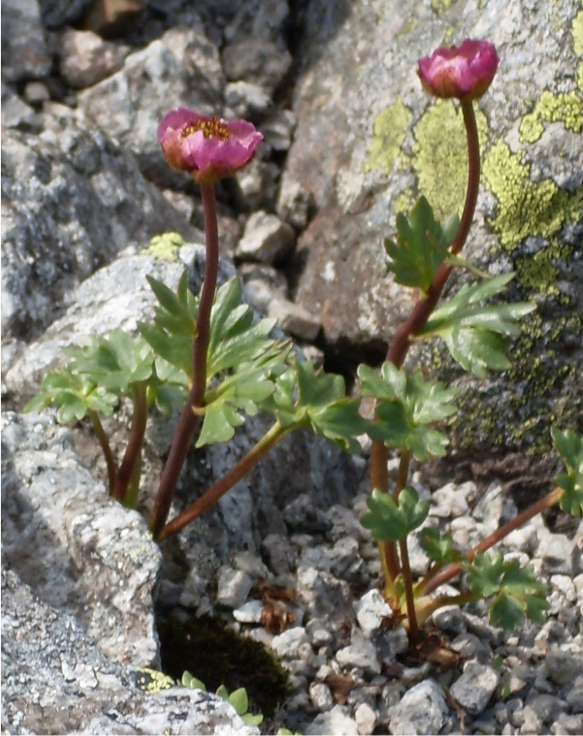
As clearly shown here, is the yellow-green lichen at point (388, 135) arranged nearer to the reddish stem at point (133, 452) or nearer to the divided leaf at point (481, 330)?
the divided leaf at point (481, 330)

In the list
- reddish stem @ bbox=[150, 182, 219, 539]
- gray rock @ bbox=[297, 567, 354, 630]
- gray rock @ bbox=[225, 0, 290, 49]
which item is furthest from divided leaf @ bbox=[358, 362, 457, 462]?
gray rock @ bbox=[225, 0, 290, 49]

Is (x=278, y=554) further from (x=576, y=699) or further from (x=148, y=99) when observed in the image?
(x=148, y=99)

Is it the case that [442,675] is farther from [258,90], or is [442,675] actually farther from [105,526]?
[258,90]

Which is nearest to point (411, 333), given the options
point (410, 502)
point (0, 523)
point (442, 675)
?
point (410, 502)

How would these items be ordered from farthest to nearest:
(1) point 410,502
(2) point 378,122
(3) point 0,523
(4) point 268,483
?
(2) point 378,122 < (4) point 268,483 < (3) point 0,523 < (1) point 410,502

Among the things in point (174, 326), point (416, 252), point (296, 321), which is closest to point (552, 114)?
point (416, 252)

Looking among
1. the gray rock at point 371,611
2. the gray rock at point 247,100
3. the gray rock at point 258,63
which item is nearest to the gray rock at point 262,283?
the gray rock at point 247,100
